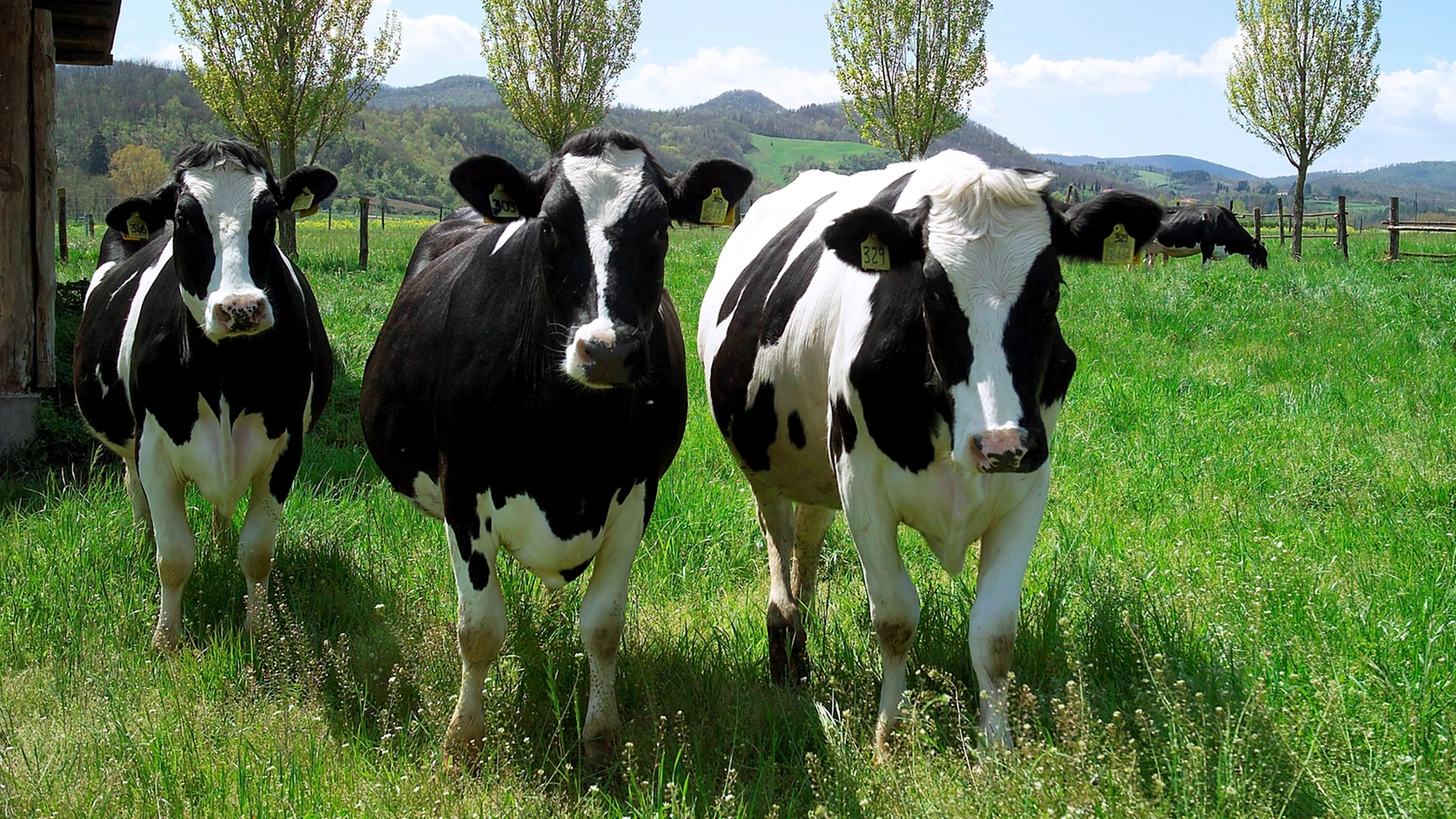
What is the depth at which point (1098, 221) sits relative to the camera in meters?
3.67

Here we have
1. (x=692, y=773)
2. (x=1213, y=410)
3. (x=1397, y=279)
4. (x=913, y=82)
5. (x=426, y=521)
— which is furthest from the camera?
(x=913, y=82)

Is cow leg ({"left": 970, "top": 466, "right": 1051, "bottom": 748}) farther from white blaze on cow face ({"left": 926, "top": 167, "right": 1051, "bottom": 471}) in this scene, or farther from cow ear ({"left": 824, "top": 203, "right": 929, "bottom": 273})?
cow ear ({"left": 824, "top": 203, "right": 929, "bottom": 273})

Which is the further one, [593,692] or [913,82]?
[913,82]

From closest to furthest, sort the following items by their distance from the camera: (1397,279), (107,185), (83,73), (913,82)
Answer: (1397,279) < (913,82) < (107,185) < (83,73)

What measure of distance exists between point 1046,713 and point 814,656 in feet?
3.43

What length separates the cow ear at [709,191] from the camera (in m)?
3.91

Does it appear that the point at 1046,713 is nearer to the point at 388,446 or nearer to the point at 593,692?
the point at 593,692

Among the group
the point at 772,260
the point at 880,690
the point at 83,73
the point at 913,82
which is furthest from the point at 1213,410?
the point at 83,73

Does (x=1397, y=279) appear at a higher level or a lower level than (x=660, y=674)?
higher

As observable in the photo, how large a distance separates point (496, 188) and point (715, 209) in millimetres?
797

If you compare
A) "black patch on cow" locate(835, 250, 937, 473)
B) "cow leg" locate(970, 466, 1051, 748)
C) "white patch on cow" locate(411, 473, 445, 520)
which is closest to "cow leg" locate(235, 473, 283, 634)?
"white patch on cow" locate(411, 473, 445, 520)

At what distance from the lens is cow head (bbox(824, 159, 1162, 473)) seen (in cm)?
319

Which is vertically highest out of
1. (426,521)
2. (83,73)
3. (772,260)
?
(83,73)

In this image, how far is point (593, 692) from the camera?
3.94 metres
